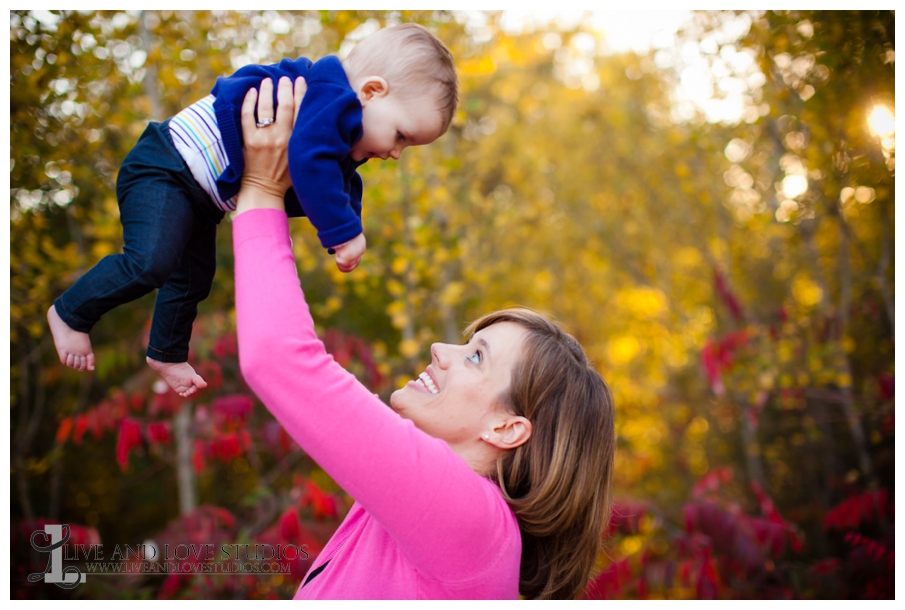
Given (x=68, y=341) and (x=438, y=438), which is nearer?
(x=68, y=341)

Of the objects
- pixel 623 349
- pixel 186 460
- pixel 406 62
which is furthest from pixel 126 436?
pixel 623 349

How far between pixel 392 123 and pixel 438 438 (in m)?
0.75

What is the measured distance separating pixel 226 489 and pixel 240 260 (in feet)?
18.5

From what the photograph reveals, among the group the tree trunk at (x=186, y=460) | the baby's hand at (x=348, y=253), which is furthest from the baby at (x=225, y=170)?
the tree trunk at (x=186, y=460)

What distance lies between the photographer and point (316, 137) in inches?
50.3

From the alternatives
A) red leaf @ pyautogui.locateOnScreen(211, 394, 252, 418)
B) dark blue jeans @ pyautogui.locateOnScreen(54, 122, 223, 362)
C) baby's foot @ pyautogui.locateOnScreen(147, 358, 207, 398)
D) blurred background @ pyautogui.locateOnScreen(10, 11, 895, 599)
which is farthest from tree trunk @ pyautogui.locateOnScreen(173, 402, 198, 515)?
dark blue jeans @ pyautogui.locateOnScreen(54, 122, 223, 362)

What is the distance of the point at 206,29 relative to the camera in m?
3.89

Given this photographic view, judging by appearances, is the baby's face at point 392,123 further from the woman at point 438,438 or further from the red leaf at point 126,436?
the red leaf at point 126,436

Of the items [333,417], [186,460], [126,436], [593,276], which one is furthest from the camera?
[593,276]

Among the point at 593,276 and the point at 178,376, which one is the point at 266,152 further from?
the point at 593,276

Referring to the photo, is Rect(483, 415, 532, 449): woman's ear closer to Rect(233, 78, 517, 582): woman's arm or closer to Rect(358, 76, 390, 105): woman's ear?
Rect(233, 78, 517, 582): woman's arm

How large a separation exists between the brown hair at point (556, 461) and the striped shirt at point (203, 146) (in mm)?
788

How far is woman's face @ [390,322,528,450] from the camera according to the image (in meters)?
1.59

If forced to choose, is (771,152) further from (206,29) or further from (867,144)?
(206,29)
